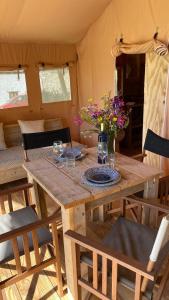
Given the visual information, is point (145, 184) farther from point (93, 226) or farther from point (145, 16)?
point (145, 16)

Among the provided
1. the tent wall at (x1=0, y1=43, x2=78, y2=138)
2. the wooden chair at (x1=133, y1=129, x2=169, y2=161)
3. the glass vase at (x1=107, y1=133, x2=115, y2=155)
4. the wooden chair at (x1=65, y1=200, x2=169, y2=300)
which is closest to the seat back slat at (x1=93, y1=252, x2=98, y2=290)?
the wooden chair at (x1=65, y1=200, x2=169, y2=300)

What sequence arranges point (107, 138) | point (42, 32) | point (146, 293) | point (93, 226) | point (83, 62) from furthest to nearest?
1. point (83, 62)
2. point (42, 32)
3. point (93, 226)
4. point (107, 138)
5. point (146, 293)

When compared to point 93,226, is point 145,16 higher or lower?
higher

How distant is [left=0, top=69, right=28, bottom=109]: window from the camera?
366 centimetres

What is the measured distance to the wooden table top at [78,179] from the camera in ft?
4.36

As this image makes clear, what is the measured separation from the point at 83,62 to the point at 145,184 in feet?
10.0

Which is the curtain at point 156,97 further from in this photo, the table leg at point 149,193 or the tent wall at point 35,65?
the tent wall at point 35,65

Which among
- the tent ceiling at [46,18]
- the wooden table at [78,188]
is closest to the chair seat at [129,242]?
the wooden table at [78,188]

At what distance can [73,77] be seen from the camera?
166 inches

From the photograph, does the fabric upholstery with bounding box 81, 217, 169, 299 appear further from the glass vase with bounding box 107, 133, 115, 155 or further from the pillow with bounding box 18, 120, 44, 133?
the pillow with bounding box 18, 120, 44, 133

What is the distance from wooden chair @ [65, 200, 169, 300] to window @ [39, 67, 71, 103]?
3022 millimetres

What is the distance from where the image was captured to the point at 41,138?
2234 millimetres

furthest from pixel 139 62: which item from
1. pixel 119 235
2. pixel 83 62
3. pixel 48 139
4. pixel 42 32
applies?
pixel 119 235

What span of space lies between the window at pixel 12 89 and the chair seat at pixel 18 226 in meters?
2.51
